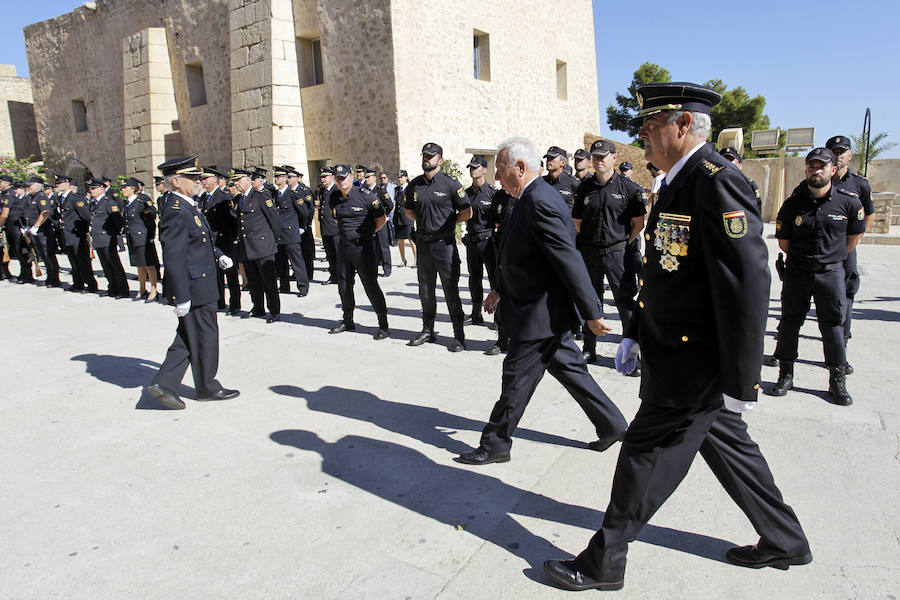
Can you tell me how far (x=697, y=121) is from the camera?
228cm

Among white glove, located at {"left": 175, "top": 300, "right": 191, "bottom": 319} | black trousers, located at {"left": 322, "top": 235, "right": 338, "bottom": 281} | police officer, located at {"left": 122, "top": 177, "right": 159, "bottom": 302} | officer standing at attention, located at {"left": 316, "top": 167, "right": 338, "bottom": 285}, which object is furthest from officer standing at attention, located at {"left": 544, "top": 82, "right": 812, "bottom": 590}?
police officer, located at {"left": 122, "top": 177, "right": 159, "bottom": 302}

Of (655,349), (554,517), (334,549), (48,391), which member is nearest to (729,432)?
(655,349)

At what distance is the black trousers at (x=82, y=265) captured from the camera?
10156mm

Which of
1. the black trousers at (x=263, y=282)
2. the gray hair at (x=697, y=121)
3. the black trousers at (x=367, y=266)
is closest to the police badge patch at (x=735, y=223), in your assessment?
the gray hair at (x=697, y=121)

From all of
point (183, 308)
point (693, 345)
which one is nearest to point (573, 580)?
point (693, 345)

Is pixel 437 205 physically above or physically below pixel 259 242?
above

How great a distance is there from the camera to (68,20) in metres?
23.6

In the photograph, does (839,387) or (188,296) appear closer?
(839,387)

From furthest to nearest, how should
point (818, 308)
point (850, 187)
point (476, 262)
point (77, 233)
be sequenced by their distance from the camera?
point (77, 233)
point (476, 262)
point (850, 187)
point (818, 308)

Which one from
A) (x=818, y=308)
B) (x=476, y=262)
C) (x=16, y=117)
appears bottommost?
(x=818, y=308)

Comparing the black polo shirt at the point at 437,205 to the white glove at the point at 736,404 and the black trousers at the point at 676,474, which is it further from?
the white glove at the point at 736,404

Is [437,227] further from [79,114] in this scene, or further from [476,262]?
[79,114]

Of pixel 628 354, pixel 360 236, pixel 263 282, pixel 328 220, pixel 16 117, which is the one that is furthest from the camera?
pixel 16 117

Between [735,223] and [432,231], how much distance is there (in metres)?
4.48
